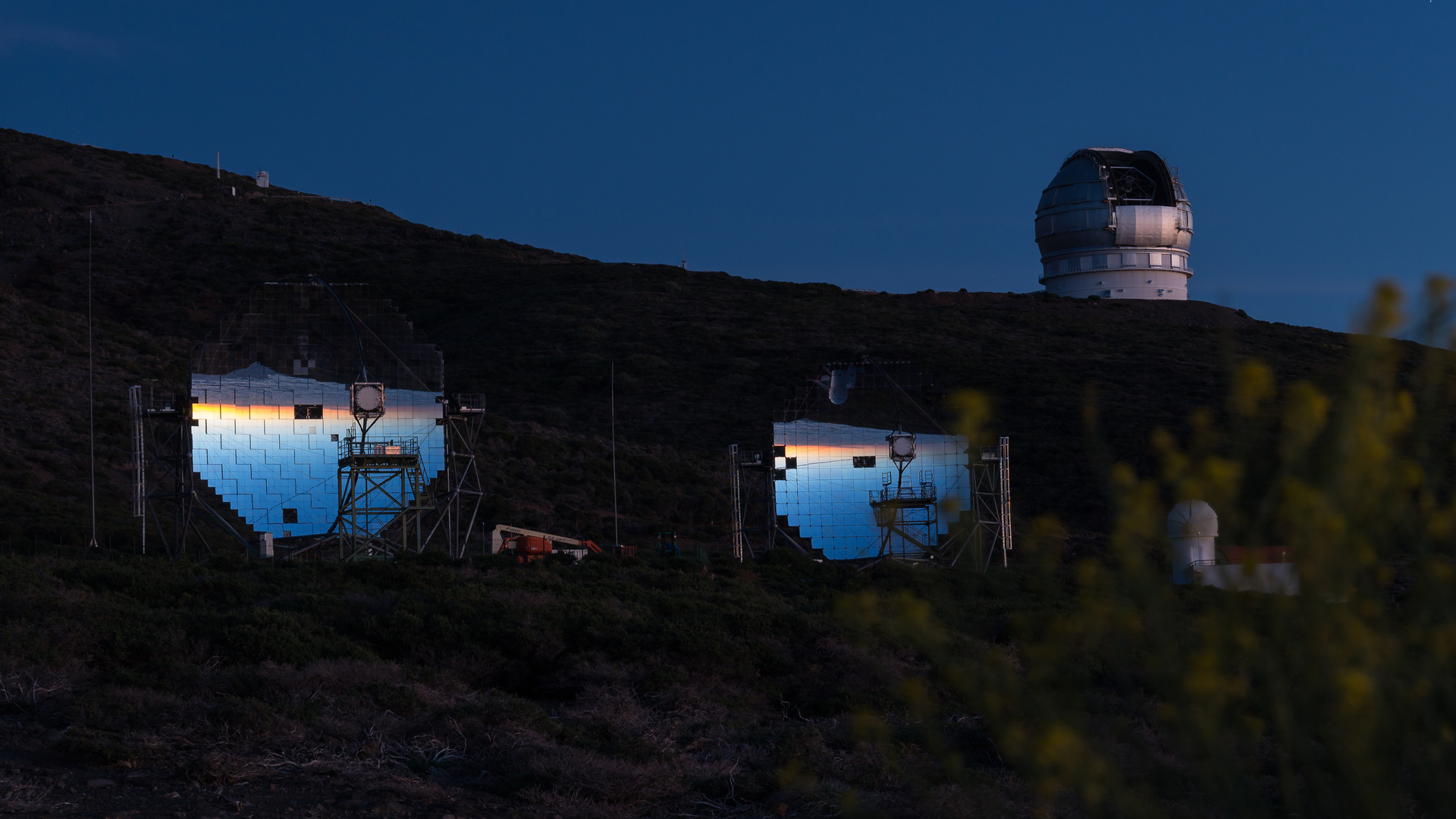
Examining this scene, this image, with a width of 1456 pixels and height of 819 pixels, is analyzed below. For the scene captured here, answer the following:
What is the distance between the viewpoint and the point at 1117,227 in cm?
9400

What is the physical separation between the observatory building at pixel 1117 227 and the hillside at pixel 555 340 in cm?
343

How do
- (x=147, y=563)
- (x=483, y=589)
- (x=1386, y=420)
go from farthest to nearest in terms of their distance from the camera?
(x=147, y=563), (x=483, y=589), (x=1386, y=420)

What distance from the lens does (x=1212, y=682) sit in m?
3.92

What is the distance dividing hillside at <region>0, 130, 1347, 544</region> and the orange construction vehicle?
9.45 meters

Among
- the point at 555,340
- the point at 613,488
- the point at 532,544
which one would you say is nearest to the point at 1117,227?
the point at 555,340

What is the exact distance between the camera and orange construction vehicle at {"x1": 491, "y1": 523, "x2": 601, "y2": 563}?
1389 inches

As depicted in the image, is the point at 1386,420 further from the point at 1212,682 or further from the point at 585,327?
the point at 585,327

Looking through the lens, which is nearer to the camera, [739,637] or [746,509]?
[739,637]

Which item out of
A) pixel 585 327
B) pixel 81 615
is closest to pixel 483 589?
pixel 81 615

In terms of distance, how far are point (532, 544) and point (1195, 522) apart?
16.9 metres

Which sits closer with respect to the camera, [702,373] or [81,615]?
[81,615]

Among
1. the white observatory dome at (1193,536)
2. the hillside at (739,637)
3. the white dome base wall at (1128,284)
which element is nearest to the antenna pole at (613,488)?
the hillside at (739,637)

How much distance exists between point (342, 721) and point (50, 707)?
10.8ft

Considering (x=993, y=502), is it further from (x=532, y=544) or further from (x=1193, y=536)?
(x=532, y=544)
